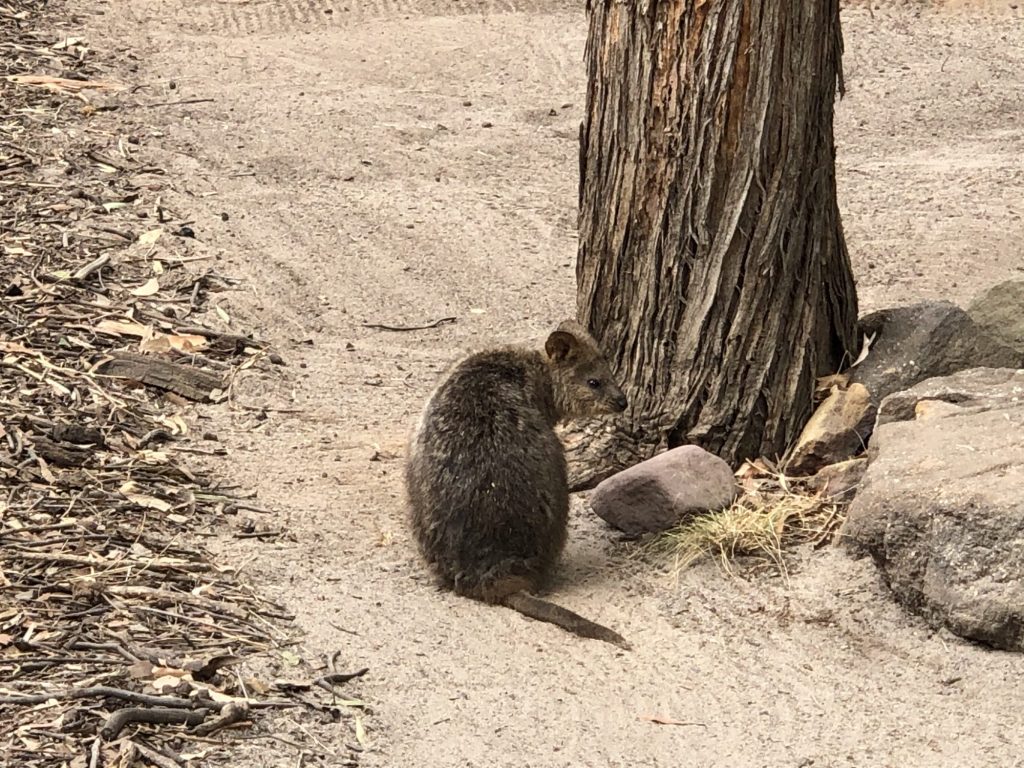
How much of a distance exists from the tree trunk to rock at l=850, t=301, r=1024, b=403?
17 cm

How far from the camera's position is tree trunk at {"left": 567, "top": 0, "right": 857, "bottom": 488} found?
6.81m

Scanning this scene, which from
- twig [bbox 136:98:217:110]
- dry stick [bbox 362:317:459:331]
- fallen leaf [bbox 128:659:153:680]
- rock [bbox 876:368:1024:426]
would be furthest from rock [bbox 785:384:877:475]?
twig [bbox 136:98:217:110]

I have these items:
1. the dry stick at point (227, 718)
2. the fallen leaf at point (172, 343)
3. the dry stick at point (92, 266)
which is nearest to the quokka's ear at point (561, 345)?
the fallen leaf at point (172, 343)

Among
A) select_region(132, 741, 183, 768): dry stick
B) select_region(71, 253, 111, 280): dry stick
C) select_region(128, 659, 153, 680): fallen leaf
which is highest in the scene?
select_region(71, 253, 111, 280): dry stick

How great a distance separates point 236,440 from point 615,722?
3013 millimetres

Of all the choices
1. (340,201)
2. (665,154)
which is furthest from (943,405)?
(340,201)

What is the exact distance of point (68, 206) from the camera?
9.83 metres

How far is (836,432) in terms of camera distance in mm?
7105

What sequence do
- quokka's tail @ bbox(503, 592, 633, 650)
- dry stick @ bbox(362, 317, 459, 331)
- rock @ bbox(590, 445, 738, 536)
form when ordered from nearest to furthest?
quokka's tail @ bbox(503, 592, 633, 650)
rock @ bbox(590, 445, 738, 536)
dry stick @ bbox(362, 317, 459, 331)

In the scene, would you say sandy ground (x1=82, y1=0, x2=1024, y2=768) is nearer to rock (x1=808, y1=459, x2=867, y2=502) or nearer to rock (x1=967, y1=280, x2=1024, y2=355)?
rock (x1=808, y1=459, x2=867, y2=502)

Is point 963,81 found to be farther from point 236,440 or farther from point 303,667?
point 303,667

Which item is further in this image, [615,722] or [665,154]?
[665,154]

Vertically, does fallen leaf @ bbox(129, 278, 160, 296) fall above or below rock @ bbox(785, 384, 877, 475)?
below

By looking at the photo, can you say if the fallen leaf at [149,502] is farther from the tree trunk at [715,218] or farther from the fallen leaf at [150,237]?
the fallen leaf at [150,237]
